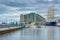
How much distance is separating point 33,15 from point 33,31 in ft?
4.10

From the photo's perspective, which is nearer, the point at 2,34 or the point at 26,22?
the point at 26,22

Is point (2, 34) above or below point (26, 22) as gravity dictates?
below

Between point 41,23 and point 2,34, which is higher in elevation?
point 41,23

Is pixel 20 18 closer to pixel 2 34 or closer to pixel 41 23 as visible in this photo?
pixel 41 23

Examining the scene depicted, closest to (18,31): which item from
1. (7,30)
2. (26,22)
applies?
(7,30)

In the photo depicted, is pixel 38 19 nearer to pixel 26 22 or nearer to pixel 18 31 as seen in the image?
pixel 26 22

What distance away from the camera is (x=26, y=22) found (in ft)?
15.6

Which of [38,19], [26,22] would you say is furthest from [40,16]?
[26,22]

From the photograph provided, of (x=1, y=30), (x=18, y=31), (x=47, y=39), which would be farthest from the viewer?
(x=18, y=31)

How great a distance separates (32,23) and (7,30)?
1.11 meters

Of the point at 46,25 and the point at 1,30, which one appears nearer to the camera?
the point at 46,25

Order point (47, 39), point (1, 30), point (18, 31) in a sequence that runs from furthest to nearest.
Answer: point (18, 31) → point (1, 30) → point (47, 39)

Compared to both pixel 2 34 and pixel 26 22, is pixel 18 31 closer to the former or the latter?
pixel 2 34

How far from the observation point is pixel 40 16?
184 inches
